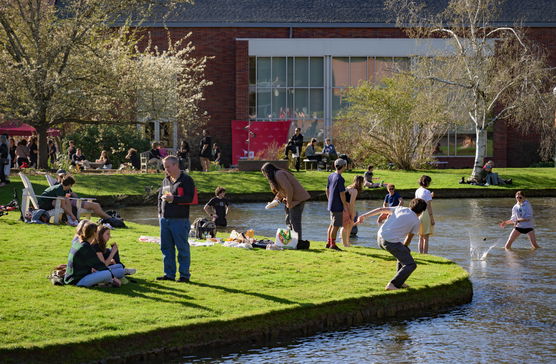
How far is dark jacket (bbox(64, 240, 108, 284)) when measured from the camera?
12797 mm

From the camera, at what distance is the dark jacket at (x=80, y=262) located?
1280cm

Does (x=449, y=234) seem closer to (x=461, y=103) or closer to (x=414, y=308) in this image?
(x=414, y=308)

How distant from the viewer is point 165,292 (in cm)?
1269

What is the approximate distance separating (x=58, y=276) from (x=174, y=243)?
5.52 ft

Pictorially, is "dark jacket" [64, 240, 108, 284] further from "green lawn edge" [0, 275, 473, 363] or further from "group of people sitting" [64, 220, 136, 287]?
"green lawn edge" [0, 275, 473, 363]

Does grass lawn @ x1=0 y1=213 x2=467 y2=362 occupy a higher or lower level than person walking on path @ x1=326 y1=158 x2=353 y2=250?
lower

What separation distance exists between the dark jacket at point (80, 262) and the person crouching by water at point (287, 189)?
4.09 m

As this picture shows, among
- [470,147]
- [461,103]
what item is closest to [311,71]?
[470,147]

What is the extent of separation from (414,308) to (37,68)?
24797mm

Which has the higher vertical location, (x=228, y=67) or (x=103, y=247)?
(x=228, y=67)

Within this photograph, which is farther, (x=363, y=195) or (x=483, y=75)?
(x=483, y=75)

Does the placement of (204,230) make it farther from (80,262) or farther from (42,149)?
(42,149)

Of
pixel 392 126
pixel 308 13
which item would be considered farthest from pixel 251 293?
pixel 308 13

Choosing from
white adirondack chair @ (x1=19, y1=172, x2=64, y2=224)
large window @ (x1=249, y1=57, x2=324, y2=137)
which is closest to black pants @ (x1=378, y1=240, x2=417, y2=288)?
white adirondack chair @ (x1=19, y1=172, x2=64, y2=224)
